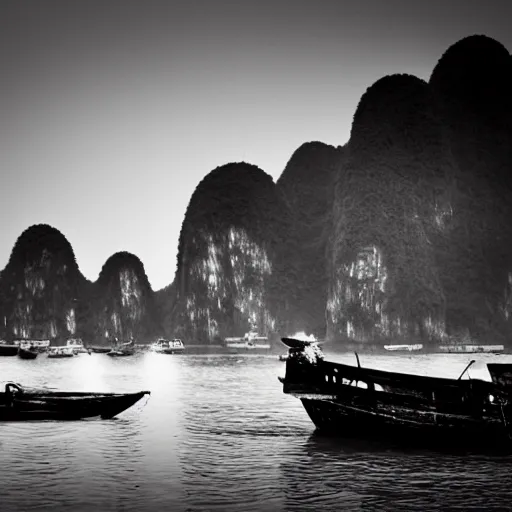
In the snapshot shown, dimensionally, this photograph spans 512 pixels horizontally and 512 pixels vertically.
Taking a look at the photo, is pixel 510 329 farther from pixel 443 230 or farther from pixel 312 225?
→ pixel 312 225

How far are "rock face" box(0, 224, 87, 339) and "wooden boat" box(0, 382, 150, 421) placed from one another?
543 ft

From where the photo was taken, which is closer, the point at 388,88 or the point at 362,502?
the point at 362,502

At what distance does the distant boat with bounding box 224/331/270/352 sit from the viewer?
12056cm

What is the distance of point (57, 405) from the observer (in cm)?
2189

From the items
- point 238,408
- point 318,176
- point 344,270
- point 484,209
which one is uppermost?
point 318,176

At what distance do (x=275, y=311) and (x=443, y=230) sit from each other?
4120cm

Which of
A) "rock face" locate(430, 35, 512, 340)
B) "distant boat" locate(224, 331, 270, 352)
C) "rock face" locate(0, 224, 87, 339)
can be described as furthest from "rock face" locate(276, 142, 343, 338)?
"rock face" locate(0, 224, 87, 339)

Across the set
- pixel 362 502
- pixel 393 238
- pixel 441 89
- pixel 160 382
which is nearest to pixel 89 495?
pixel 362 502

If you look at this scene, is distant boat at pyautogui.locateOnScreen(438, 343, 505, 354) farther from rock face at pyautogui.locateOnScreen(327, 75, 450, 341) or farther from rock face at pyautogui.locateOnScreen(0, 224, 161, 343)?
rock face at pyautogui.locateOnScreen(0, 224, 161, 343)

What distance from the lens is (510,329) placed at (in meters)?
122

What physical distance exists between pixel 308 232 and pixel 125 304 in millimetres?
53666

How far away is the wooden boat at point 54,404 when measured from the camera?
2166 centimetres

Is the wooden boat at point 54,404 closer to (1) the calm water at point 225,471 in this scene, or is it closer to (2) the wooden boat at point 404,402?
(1) the calm water at point 225,471

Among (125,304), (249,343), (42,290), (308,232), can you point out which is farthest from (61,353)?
(42,290)
